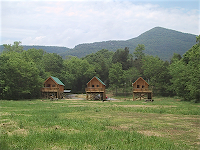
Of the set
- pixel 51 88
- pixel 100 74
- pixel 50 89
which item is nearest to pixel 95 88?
pixel 51 88

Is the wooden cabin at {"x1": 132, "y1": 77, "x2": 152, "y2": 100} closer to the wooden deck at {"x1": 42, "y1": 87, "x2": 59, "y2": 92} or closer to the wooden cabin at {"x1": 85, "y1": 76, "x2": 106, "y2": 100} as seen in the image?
the wooden cabin at {"x1": 85, "y1": 76, "x2": 106, "y2": 100}

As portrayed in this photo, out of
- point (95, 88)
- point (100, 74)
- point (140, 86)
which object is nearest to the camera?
point (95, 88)

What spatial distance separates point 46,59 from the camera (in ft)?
258

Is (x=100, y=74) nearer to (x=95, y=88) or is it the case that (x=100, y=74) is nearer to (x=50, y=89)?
(x=95, y=88)

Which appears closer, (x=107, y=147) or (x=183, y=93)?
(x=107, y=147)

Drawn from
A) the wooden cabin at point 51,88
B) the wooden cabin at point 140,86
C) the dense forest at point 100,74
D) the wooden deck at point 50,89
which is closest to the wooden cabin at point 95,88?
the wooden deck at point 50,89

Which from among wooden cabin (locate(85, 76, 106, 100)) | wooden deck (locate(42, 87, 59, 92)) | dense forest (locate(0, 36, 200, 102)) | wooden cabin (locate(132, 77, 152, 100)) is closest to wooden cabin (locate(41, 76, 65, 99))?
wooden deck (locate(42, 87, 59, 92))

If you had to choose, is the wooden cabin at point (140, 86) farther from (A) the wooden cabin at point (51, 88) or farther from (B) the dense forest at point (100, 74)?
(A) the wooden cabin at point (51, 88)

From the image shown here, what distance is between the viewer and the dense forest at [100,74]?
4351 centimetres

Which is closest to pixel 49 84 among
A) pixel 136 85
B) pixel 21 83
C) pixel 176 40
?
pixel 21 83

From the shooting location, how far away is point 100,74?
275 feet

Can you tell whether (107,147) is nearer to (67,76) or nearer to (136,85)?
(136,85)

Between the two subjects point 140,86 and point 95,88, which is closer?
point 95,88

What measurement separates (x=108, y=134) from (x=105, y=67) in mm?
74106
